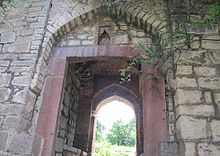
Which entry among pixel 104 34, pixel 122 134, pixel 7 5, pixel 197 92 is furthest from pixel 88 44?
pixel 122 134

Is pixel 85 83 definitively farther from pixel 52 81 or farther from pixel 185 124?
pixel 185 124

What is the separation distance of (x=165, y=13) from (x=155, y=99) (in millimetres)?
1295

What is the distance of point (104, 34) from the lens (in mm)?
3658

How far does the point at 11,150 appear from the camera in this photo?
2746 mm

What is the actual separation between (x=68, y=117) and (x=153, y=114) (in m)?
2.28

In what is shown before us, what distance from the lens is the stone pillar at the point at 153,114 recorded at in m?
2.78

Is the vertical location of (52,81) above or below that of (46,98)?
above

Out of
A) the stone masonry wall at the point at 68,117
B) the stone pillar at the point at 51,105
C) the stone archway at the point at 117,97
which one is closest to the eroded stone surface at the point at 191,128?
the stone pillar at the point at 51,105

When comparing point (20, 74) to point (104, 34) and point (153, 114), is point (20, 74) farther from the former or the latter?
point (153, 114)

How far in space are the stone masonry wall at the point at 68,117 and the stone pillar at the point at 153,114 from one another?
1630mm

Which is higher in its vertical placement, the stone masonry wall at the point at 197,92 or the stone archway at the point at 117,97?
the stone archway at the point at 117,97

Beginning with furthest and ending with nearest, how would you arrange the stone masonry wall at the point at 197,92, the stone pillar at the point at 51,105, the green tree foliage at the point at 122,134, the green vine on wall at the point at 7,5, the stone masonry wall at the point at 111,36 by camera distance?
the green tree foliage at the point at 122,134
the green vine on wall at the point at 7,5
the stone masonry wall at the point at 111,36
the stone pillar at the point at 51,105
the stone masonry wall at the point at 197,92

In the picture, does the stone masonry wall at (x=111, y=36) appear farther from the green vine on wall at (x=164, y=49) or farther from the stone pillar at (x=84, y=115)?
the stone pillar at (x=84, y=115)

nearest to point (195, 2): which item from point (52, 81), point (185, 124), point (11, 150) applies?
point (185, 124)
